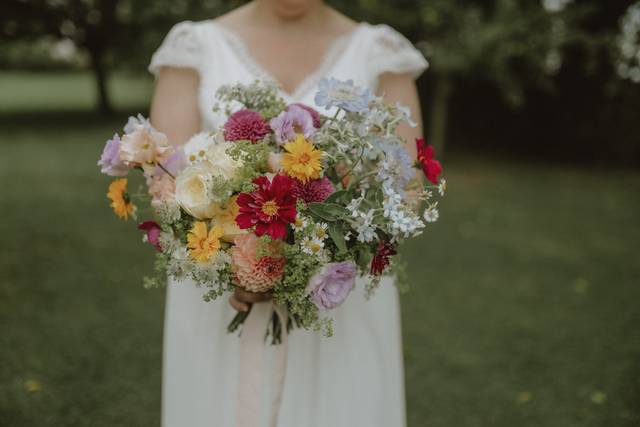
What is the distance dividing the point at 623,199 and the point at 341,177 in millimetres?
9526

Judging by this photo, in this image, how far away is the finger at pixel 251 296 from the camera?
1927 mm

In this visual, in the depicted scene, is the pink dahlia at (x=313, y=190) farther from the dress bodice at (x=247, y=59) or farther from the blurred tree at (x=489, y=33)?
the blurred tree at (x=489, y=33)

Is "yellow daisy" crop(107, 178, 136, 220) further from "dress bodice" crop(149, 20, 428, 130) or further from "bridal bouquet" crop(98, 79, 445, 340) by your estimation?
"dress bodice" crop(149, 20, 428, 130)

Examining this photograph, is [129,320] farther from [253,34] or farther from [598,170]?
[598,170]

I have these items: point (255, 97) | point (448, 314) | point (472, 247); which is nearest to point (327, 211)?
point (255, 97)

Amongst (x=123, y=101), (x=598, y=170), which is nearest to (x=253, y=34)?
(x=598, y=170)

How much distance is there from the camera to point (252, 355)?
83.8 inches

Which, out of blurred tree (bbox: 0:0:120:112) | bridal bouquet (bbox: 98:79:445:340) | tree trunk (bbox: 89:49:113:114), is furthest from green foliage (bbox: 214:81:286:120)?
tree trunk (bbox: 89:49:113:114)

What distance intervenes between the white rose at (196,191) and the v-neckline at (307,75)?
30.2 inches

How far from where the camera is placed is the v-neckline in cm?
249

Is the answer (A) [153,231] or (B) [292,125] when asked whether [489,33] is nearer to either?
(B) [292,125]

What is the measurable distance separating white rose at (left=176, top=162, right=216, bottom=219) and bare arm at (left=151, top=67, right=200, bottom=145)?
0.70m

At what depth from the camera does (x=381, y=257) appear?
1.85 meters

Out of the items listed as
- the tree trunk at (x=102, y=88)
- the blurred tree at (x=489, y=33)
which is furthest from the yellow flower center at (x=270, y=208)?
the tree trunk at (x=102, y=88)
